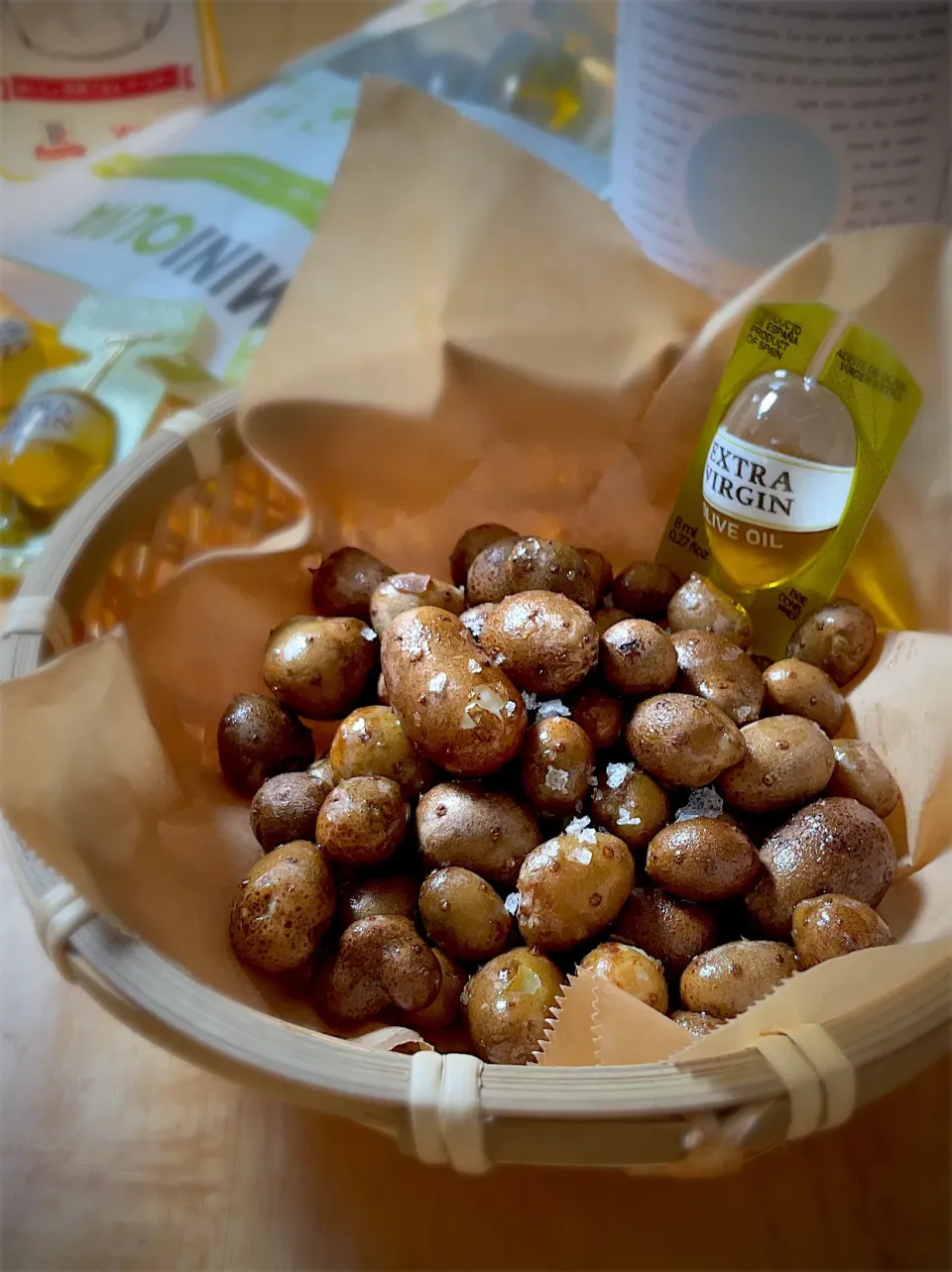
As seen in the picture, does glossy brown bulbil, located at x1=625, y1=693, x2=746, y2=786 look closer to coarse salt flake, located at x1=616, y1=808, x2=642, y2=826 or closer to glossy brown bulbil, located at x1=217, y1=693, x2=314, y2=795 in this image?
coarse salt flake, located at x1=616, y1=808, x2=642, y2=826

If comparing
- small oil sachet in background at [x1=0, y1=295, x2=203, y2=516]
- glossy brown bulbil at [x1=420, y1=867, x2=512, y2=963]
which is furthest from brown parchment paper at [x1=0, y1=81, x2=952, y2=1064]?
small oil sachet in background at [x1=0, y1=295, x2=203, y2=516]

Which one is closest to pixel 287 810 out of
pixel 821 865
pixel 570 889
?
pixel 570 889

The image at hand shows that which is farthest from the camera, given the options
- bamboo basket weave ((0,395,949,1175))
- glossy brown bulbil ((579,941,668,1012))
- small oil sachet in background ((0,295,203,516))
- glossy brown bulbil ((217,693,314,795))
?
small oil sachet in background ((0,295,203,516))

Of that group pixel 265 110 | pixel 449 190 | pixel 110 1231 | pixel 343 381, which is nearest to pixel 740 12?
pixel 449 190

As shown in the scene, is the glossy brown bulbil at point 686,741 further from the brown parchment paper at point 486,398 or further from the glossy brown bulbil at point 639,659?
the brown parchment paper at point 486,398

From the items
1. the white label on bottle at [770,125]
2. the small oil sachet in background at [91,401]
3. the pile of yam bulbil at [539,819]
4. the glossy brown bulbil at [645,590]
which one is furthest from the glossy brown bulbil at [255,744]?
the white label on bottle at [770,125]

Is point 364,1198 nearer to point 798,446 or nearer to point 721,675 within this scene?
point 721,675

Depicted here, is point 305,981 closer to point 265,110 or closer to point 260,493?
point 260,493
